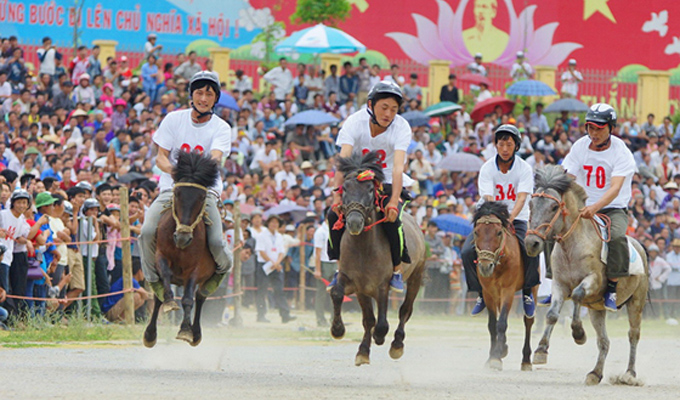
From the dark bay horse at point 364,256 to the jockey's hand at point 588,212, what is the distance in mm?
2302

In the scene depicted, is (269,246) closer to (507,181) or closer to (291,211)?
(291,211)

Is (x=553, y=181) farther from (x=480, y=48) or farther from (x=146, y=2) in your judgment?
(x=480, y=48)

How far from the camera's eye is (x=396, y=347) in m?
13.1

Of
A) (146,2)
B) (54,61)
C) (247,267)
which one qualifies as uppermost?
(146,2)

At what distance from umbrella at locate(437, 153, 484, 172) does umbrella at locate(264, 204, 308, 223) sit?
5.27m

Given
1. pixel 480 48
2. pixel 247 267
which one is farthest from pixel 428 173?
pixel 480 48

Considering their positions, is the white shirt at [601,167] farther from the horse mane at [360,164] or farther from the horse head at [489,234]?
the horse mane at [360,164]

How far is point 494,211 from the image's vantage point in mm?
14828

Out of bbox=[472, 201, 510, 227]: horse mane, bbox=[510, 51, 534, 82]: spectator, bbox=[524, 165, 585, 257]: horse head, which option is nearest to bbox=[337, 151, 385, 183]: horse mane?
bbox=[524, 165, 585, 257]: horse head

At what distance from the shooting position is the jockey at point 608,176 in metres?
13.6

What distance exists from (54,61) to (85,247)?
1013 cm

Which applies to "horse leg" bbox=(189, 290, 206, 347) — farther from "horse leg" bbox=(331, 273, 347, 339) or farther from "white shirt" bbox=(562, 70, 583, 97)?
"white shirt" bbox=(562, 70, 583, 97)

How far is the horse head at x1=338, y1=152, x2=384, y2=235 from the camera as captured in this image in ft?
39.9

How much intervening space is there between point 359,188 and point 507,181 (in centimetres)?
388
